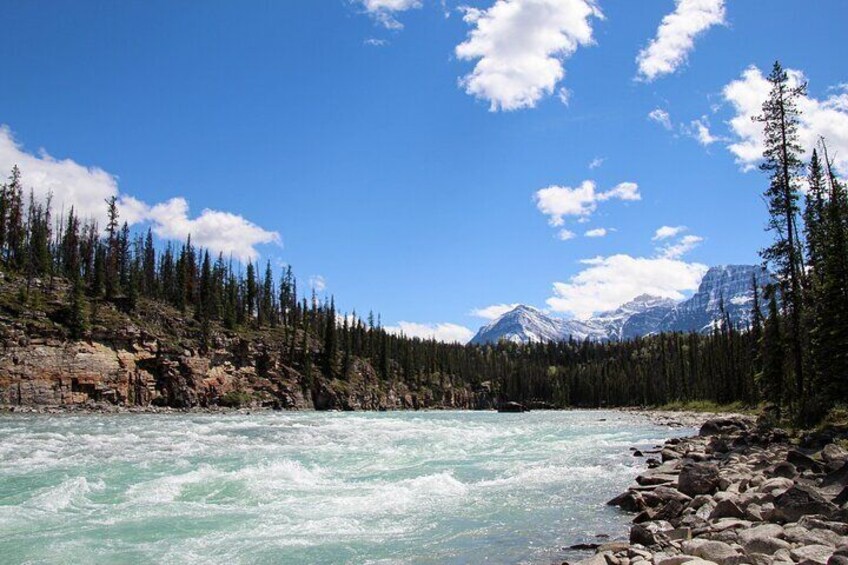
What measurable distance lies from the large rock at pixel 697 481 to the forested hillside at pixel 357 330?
1483 centimetres

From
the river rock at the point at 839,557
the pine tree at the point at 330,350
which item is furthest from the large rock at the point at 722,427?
the pine tree at the point at 330,350

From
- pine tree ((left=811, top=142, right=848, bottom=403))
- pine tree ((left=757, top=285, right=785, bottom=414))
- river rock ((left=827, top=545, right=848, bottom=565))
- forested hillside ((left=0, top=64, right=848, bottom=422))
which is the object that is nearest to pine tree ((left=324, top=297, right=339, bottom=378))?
forested hillside ((left=0, top=64, right=848, bottom=422))

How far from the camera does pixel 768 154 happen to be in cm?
3048

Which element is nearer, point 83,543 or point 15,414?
point 83,543

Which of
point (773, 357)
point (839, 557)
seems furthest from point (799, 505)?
point (773, 357)

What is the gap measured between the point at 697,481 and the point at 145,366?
71453 mm

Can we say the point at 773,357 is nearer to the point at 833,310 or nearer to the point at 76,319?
the point at 833,310

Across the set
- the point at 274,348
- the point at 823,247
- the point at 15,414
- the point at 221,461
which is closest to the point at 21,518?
the point at 221,461

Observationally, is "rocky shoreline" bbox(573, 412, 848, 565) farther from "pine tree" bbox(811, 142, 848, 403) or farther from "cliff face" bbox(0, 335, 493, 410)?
"cliff face" bbox(0, 335, 493, 410)

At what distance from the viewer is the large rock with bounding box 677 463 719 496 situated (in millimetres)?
15606

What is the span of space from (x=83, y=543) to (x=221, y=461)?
1088 cm

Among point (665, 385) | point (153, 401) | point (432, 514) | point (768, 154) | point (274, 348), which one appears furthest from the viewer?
point (665, 385)

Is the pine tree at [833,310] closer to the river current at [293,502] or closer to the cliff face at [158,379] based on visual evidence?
the river current at [293,502]

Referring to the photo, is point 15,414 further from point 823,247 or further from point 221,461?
point 823,247
